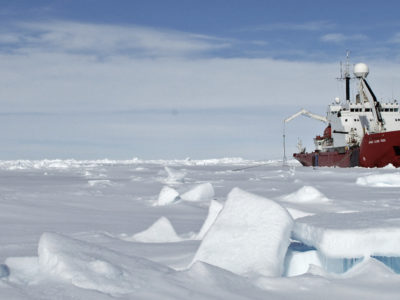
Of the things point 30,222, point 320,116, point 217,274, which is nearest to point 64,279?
point 217,274

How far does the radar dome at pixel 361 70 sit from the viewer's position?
32.7m

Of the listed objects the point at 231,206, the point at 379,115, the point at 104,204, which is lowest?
the point at 104,204

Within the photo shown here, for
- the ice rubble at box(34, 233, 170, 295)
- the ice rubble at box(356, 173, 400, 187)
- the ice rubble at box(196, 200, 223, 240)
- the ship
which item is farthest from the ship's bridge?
the ice rubble at box(34, 233, 170, 295)

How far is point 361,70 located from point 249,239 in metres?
32.6

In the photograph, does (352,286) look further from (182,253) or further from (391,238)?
(182,253)

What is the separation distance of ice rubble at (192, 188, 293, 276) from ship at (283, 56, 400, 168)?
860 inches

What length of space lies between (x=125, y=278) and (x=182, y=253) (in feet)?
3.29

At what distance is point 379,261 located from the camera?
2.55m

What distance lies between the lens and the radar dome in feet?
107

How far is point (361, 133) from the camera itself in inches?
1166

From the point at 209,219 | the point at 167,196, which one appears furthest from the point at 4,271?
the point at 167,196

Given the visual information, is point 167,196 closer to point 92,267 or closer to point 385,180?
point 92,267

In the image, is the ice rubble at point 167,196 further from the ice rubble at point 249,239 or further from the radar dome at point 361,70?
the radar dome at point 361,70

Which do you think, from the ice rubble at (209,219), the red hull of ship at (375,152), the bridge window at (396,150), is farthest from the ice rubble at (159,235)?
the bridge window at (396,150)
